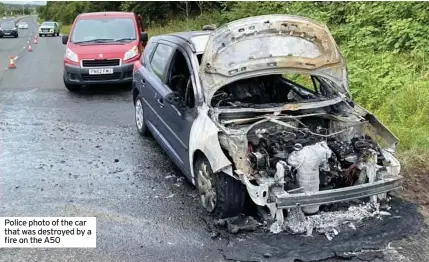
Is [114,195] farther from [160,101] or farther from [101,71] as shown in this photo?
[101,71]

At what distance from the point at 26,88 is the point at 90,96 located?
2248 mm

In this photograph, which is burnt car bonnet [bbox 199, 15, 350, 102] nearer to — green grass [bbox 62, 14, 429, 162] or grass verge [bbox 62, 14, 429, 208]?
grass verge [bbox 62, 14, 429, 208]

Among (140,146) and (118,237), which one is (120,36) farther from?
(118,237)

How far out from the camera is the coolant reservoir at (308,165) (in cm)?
441

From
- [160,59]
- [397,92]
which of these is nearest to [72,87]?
[160,59]

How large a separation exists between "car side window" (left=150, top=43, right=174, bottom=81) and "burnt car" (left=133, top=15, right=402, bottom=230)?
0.73 feet

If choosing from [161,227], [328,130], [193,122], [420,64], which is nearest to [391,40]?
[420,64]

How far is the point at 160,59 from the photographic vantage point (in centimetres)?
654

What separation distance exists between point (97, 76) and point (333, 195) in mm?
8173

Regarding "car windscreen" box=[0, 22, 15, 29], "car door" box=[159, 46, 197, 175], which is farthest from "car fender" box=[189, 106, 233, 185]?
"car windscreen" box=[0, 22, 15, 29]

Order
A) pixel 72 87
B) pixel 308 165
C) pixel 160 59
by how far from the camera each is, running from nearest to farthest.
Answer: pixel 308 165
pixel 160 59
pixel 72 87

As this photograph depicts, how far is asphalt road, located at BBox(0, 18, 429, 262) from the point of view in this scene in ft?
13.7

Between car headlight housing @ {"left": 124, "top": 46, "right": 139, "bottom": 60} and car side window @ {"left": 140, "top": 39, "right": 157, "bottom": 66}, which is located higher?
car side window @ {"left": 140, "top": 39, "right": 157, "bottom": 66}

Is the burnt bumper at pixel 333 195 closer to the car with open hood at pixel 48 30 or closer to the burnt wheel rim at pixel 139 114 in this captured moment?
the burnt wheel rim at pixel 139 114
